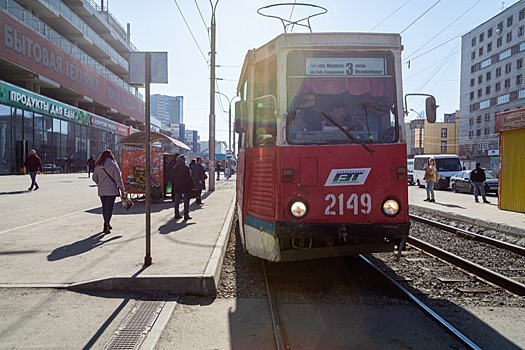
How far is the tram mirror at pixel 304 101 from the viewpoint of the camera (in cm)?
560

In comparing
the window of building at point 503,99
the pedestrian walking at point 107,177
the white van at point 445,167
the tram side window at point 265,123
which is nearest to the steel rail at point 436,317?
the tram side window at point 265,123

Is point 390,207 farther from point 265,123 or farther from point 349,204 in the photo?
point 265,123

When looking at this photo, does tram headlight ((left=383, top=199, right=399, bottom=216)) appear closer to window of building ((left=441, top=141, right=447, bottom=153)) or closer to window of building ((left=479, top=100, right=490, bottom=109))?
window of building ((left=479, top=100, right=490, bottom=109))

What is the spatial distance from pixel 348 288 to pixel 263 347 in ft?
7.60

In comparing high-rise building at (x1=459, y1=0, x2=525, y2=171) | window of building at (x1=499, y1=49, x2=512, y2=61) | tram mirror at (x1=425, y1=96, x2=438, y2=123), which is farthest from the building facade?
window of building at (x1=499, y1=49, x2=512, y2=61)

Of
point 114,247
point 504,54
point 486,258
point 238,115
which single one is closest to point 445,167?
point 486,258

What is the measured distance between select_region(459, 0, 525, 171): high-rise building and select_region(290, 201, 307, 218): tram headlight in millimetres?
61748

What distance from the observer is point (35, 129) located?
101 ft

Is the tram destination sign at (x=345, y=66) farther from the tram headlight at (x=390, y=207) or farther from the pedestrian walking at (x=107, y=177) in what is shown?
the pedestrian walking at (x=107, y=177)

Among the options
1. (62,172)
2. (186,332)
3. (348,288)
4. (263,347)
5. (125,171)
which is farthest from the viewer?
(62,172)

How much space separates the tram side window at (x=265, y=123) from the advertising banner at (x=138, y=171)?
35.5 ft

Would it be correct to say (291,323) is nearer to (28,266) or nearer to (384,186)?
(384,186)

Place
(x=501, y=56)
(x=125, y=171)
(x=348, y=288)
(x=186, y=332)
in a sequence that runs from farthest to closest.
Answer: (x=501, y=56)
(x=125, y=171)
(x=348, y=288)
(x=186, y=332)

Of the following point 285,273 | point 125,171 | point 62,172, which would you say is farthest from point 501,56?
point 285,273
